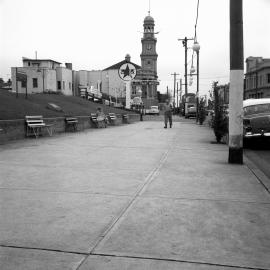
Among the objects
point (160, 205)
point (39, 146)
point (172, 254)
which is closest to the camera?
point (172, 254)

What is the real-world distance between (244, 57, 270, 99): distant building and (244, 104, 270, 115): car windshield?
190ft

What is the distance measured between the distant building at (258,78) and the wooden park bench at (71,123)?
54775mm

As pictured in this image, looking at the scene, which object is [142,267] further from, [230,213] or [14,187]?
[14,187]

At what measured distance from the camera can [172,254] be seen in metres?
4.01

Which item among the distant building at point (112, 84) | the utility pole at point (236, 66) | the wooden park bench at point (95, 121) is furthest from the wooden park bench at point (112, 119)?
the distant building at point (112, 84)

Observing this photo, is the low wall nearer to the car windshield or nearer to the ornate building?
the car windshield

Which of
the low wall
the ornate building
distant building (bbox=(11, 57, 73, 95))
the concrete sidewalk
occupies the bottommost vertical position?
the concrete sidewalk

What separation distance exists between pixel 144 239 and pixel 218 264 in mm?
890

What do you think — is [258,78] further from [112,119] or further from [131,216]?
[131,216]

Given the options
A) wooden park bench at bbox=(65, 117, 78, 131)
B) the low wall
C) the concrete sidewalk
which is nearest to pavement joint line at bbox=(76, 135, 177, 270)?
the concrete sidewalk

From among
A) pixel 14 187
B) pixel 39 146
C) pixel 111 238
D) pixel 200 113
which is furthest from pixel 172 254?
pixel 200 113

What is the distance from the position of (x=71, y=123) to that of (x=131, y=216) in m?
15.8

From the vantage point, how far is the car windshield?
14781 millimetres

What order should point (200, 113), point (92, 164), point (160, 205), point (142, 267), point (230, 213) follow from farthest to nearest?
1. point (200, 113)
2. point (92, 164)
3. point (160, 205)
4. point (230, 213)
5. point (142, 267)
